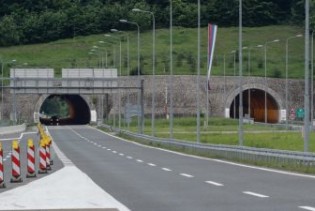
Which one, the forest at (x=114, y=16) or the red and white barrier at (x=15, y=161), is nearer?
the red and white barrier at (x=15, y=161)

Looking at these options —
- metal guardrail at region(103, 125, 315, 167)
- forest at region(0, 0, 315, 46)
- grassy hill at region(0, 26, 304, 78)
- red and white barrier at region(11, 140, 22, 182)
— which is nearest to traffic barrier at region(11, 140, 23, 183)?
red and white barrier at region(11, 140, 22, 182)

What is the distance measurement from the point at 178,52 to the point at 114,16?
3859cm

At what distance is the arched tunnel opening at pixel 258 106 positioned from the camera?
125 metres

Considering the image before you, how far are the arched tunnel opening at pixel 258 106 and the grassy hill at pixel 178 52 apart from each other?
299 centimetres

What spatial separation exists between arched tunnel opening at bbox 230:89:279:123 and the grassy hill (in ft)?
9.80

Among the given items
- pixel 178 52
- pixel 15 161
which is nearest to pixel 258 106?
pixel 178 52

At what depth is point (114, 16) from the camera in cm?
18450

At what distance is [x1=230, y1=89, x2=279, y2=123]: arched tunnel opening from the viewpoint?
124844 millimetres

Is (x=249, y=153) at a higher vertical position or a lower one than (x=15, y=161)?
lower

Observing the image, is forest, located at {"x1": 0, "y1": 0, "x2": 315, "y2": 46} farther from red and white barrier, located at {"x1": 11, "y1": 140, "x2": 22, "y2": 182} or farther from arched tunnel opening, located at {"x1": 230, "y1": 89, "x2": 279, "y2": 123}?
red and white barrier, located at {"x1": 11, "y1": 140, "x2": 22, "y2": 182}

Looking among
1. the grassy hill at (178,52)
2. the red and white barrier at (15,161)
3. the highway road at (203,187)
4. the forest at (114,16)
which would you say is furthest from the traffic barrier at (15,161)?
the forest at (114,16)

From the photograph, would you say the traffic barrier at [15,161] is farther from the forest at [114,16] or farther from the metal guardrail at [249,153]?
the forest at [114,16]

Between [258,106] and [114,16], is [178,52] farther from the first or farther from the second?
[114,16]

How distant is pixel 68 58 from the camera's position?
154 metres
